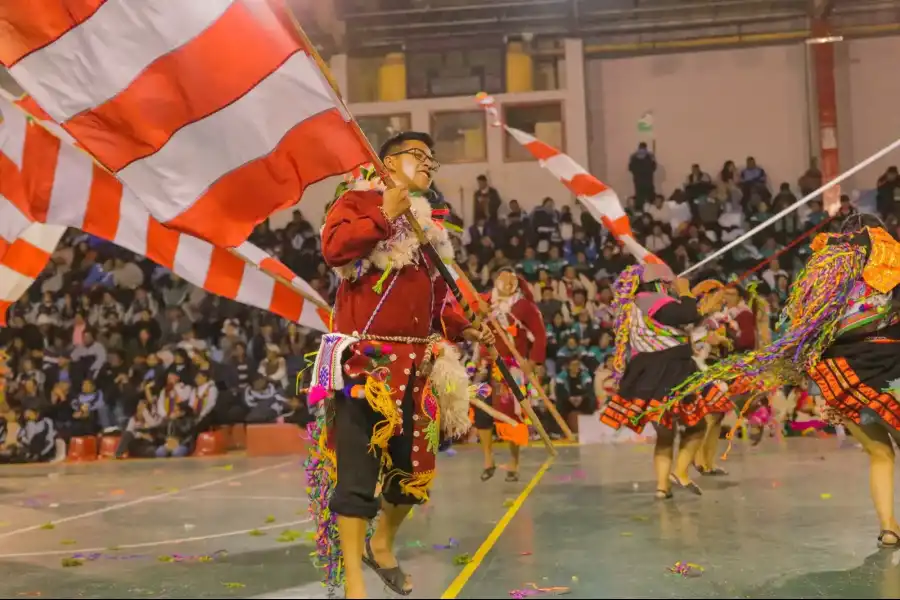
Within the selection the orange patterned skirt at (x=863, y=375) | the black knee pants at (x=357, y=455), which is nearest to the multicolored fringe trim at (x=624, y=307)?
the orange patterned skirt at (x=863, y=375)

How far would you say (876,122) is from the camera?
16828 mm

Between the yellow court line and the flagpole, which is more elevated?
the flagpole

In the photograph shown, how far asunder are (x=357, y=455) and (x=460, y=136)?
595 inches

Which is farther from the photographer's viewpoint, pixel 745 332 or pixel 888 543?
pixel 745 332

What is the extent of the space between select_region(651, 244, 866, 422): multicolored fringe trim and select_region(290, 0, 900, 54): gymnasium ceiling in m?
13.0

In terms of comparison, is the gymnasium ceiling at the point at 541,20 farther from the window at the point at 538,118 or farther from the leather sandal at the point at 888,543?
the leather sandal at the point at 888,543

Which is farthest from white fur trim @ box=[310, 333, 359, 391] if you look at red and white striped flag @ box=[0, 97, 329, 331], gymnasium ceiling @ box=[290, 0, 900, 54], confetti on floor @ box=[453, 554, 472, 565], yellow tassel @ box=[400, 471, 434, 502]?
gymnasium ceiling @ box=[290, 0, 900, 54]

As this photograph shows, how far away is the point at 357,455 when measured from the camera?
3.77 metres

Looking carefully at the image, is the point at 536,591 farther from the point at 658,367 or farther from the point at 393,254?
the point at 658,367

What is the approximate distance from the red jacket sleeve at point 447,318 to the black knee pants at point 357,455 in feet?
1.45

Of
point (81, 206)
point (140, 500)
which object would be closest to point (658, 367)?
point (81, 206)

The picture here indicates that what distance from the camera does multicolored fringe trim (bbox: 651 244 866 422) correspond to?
5.00 meters

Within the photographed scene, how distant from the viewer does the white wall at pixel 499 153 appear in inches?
709

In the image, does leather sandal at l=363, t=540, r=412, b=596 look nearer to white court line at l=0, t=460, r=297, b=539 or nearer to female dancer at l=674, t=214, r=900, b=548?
female dancer at l=674, t=214, r=900, b=548
